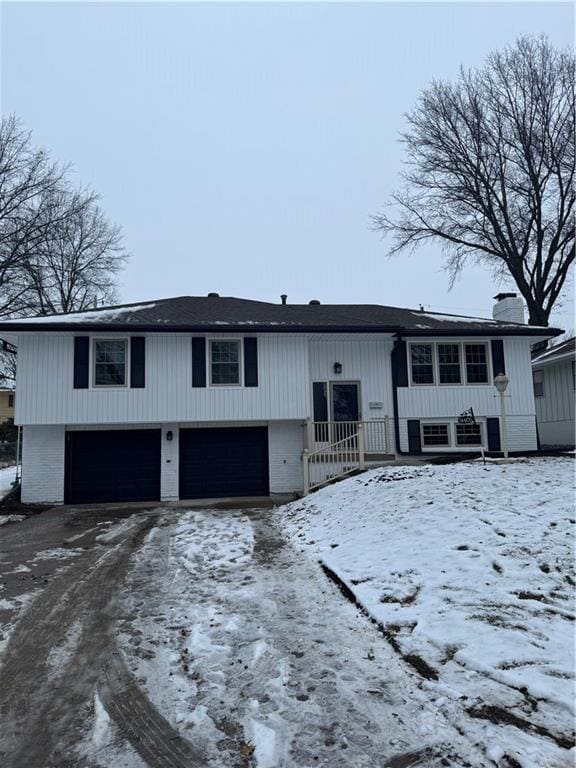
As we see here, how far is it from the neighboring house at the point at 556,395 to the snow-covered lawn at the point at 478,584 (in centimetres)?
790

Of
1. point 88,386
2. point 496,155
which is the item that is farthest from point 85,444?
point 496,155

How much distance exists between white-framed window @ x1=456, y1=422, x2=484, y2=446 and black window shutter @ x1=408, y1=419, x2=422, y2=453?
4.11 ft

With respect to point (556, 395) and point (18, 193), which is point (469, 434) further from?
point (18, 193)

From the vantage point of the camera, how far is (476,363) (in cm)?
1489

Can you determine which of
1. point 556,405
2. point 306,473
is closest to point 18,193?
point 306,473

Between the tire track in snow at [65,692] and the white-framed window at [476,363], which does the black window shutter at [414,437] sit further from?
the tire track in snow at [65,692]

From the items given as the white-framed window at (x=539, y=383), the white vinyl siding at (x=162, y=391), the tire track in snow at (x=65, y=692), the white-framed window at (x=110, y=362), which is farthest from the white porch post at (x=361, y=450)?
the white-framed window at (x=539, y=383)

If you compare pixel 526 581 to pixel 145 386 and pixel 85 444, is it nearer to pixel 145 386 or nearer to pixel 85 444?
pixel 145 386

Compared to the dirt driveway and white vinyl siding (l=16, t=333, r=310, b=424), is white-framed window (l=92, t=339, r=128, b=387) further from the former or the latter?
the dirt driveway

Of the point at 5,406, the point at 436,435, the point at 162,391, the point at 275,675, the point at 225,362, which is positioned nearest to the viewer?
the point at 275,675

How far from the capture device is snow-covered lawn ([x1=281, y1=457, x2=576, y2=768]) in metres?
2.96

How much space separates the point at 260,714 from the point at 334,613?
1826 mm

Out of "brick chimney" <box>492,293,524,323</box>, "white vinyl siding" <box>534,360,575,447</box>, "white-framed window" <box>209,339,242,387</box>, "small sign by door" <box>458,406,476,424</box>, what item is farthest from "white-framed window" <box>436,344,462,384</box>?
"white-framed window" <box>209,339,242,387</box>

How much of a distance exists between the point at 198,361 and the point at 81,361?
310 centimetres
